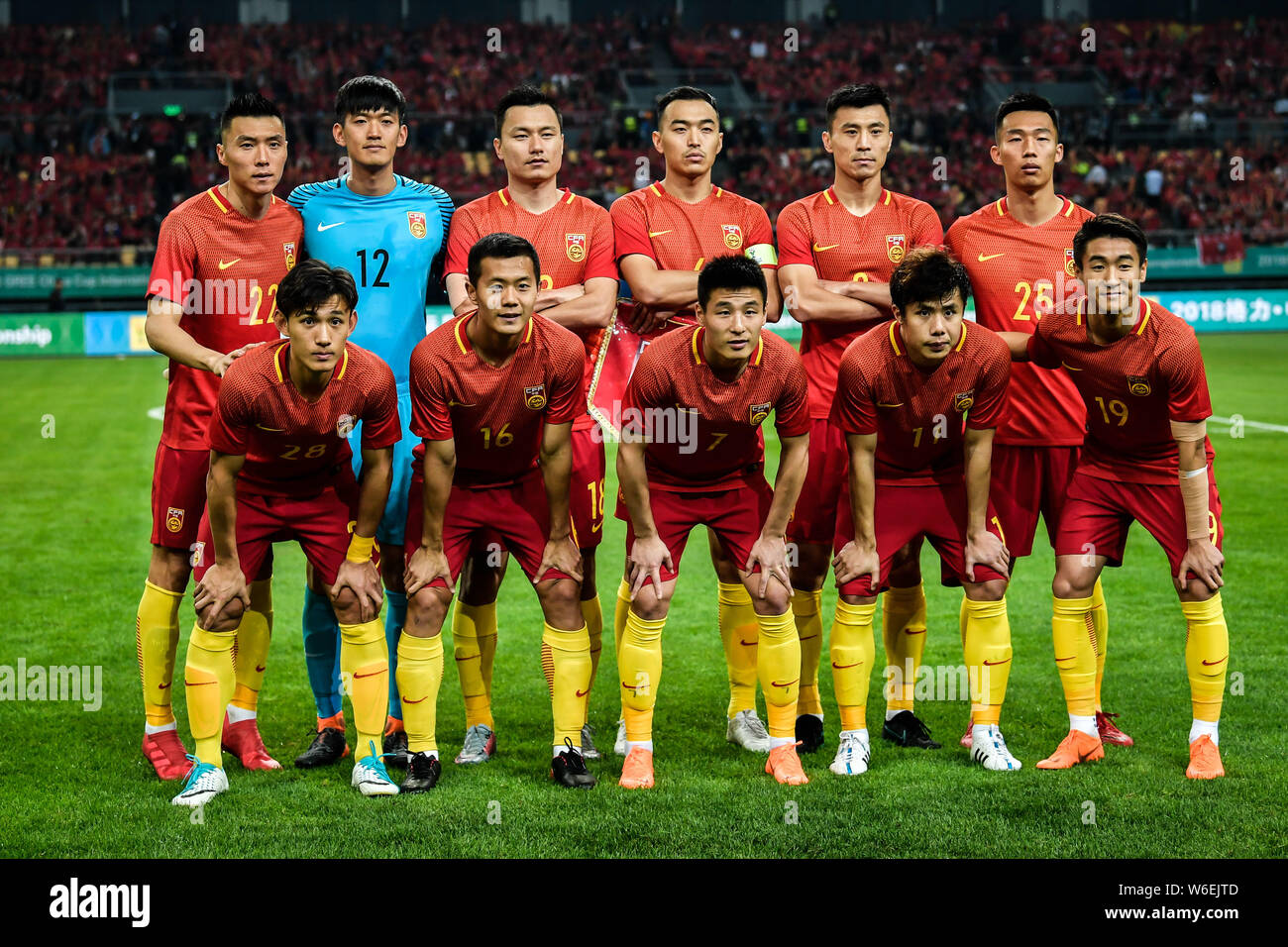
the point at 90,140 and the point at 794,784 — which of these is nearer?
the point at 794,784

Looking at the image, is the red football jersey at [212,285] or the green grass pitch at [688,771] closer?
the green grass pitch at [688,771]

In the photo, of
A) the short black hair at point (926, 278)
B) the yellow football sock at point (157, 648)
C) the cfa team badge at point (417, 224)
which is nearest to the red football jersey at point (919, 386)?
the short black hair at point (926, 278)

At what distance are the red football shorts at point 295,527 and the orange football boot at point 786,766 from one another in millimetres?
1758

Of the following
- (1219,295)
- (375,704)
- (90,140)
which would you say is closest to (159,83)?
(90,140)

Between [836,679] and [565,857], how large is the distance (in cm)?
161

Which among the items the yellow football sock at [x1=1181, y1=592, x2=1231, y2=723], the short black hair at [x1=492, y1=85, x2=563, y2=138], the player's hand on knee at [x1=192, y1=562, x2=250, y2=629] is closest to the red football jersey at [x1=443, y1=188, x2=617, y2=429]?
the short black hair at [x1=492, y1=85, x2=563, y2=138]

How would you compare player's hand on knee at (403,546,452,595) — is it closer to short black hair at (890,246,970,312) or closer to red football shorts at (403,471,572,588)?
red football shorts at (403,471,572,588)

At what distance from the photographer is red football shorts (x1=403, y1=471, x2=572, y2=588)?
5102 millimetres

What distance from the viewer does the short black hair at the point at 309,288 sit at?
4.68 m

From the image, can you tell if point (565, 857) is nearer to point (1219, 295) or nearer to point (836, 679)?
point (836, 679)

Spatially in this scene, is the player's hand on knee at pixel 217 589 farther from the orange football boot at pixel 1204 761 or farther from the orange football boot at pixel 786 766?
the orange football boot at pixel 1204 761

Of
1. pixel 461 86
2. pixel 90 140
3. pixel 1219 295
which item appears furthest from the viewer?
pixel 461 86

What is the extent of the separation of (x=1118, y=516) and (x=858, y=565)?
1.10 meters

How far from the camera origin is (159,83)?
108 ft
